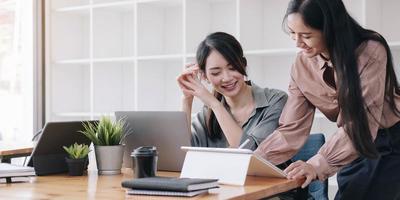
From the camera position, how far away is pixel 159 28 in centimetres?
405

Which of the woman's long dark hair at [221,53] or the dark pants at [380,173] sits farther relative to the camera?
the woman's long dark hair at [221,53]

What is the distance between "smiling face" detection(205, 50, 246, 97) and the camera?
2453 mm

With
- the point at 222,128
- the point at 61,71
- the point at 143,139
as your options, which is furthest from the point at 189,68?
the point at 61,71

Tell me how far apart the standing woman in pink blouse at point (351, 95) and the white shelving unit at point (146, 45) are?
122 cm

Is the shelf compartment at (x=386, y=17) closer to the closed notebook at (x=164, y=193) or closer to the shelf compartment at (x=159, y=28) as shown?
the shelf compartment at (x=159, y=28)

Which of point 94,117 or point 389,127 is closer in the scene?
point 389,127

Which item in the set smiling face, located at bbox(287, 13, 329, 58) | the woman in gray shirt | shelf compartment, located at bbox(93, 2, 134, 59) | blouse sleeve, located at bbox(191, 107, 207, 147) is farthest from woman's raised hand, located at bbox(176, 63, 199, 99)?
shelf compartment, located at bbox(93, 2, 134, 59)

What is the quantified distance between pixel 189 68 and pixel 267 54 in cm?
108

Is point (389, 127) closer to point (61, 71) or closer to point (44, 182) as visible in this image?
point (44, 182)

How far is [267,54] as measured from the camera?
345 cm

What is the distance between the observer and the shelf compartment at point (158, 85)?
398cm

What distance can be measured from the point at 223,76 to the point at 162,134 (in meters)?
0.50

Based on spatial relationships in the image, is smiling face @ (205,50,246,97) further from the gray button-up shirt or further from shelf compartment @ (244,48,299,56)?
shelf compartment @ (244,48,299,56)

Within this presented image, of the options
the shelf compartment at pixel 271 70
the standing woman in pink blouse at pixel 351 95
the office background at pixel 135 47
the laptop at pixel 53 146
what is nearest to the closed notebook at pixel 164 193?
the standing woman in pink blouse at pixel 351 95
